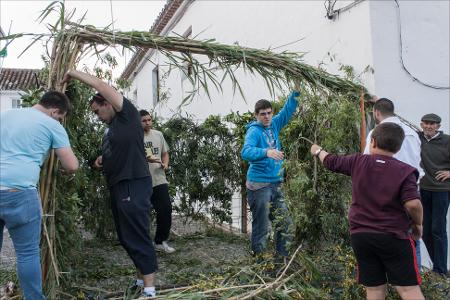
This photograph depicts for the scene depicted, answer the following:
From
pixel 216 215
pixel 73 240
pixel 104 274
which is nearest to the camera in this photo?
pixel 73 240

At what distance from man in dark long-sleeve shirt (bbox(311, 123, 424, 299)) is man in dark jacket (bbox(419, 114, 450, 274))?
1.93 meters

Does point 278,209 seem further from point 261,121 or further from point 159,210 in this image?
point 159,210

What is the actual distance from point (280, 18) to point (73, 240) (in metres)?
5.42

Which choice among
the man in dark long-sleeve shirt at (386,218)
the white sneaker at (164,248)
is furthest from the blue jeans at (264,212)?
the white sneaker at (164,248)

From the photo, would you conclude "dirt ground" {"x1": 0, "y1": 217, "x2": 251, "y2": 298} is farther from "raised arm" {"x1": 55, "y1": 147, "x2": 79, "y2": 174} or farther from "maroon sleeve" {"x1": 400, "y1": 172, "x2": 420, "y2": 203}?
"maroon sleeve" {"x1": 400, "y1": 172, "x2": 420, "y2": 203}

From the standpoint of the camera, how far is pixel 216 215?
7387mm

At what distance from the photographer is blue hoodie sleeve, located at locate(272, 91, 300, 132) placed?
15.5ft

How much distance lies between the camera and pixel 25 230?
3279 mm

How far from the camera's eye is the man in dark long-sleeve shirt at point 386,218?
3160 millimetres

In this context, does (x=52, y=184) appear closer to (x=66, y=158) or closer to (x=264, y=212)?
(x=66, y=158)

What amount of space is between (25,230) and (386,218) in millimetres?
2567

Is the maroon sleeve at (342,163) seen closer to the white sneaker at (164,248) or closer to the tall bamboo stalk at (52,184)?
the tall bamboo stalk at (52,184)

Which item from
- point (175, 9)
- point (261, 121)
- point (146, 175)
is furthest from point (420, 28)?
point (175, 9)

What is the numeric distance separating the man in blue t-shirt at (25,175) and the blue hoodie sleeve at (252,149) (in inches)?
71.7
